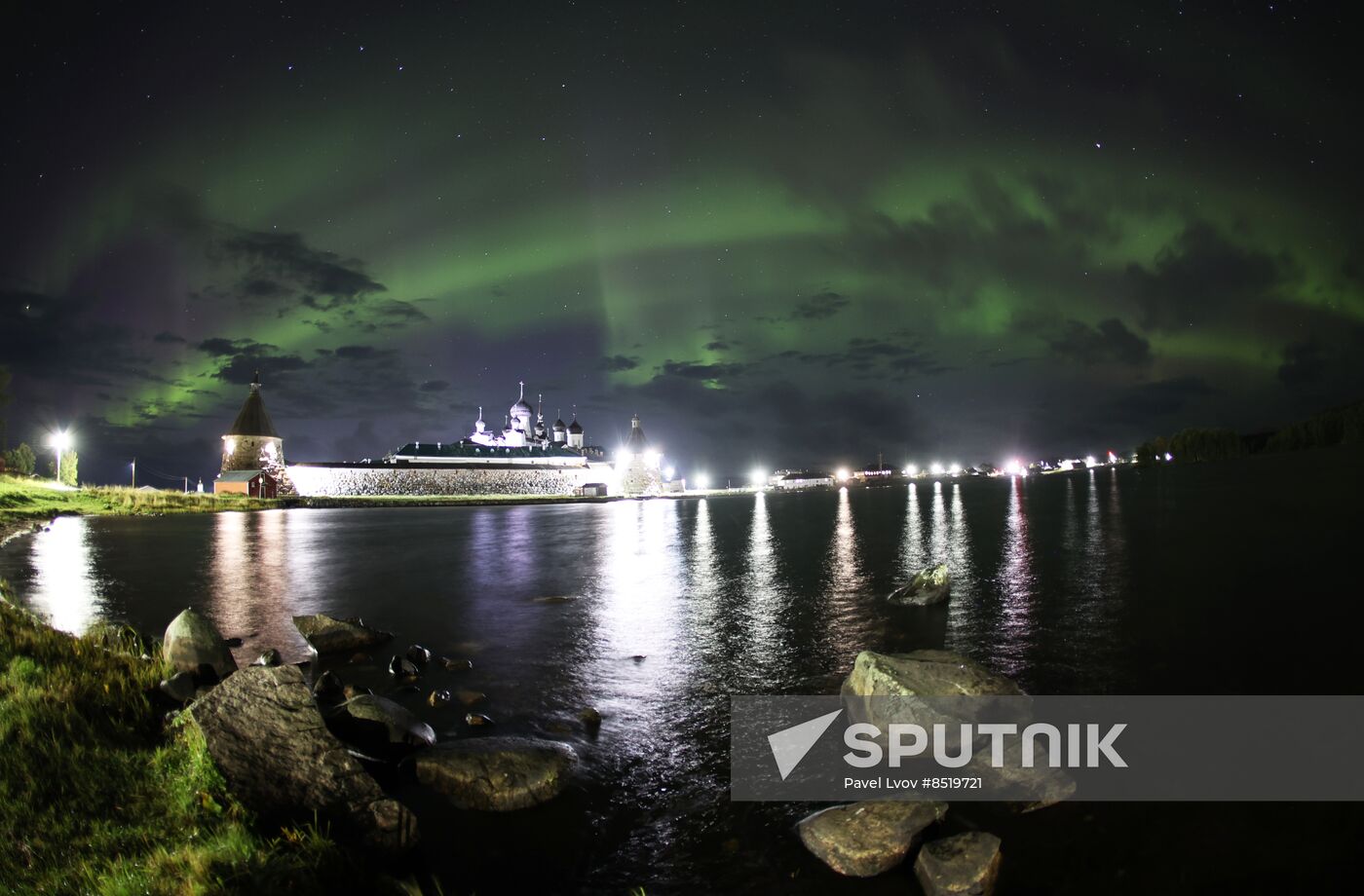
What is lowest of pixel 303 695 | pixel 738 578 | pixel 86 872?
pixel 738 578

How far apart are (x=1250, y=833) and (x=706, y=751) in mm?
6730

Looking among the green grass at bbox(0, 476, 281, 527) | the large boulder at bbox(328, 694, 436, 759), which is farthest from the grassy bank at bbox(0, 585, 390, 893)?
the green grass at bbox(0, 476, 281, 527)

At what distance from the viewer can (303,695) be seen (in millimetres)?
7504

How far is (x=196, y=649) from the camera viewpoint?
38.2ft

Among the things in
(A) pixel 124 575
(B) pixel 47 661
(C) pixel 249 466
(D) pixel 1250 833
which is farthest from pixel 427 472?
(D) pixel 1250 833

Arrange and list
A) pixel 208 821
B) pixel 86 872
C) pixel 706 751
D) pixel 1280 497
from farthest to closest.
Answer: pixel 1280 497 < pixel 706 751 < pixel 208 821 < pixel 86 872

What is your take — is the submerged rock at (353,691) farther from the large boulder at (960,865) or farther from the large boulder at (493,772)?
the large boulder at (960,865)

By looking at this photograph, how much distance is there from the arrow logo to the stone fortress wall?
114 metres

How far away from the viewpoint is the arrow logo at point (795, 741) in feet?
30.5

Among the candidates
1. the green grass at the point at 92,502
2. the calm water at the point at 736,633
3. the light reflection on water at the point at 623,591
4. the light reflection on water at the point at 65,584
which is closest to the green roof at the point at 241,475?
the green grass at the point at 92,502

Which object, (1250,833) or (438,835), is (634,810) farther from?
(1250,833)

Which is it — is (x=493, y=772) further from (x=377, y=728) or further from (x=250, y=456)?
(x=250, y=456)

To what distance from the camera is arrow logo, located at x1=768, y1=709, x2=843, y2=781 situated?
9.30 m

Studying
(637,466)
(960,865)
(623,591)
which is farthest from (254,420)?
(960,865)
